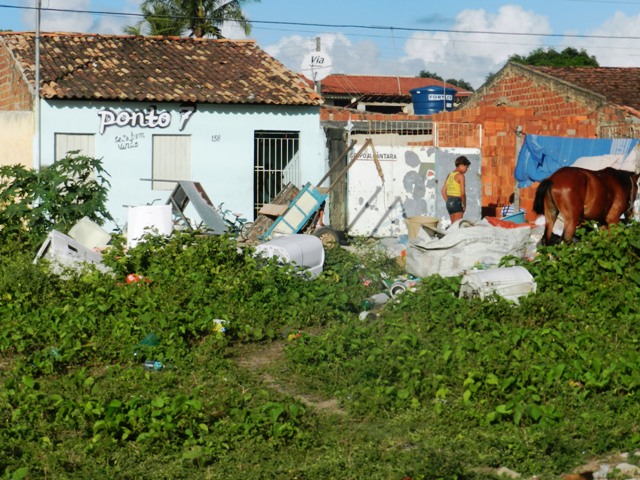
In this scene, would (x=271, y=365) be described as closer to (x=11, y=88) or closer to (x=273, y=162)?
(x=273, y=162)

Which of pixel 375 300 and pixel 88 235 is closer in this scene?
pixel 375 300

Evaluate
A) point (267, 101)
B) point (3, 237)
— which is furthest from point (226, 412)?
point (267, 101)

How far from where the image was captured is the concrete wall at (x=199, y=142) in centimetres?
2016

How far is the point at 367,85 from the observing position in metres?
52.0

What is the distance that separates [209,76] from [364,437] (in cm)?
1641

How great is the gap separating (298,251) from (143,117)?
9381 mm

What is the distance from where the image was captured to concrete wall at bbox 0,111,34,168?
65.6 ft

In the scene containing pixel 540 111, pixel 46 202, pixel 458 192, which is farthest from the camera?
pixel 540 111

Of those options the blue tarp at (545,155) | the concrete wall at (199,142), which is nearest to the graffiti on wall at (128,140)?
the concrete wall at (199,142)

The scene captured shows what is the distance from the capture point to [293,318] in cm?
988

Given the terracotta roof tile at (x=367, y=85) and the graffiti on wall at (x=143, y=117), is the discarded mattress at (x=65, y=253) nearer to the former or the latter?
the graffiti on wall at (x=143, y=117)

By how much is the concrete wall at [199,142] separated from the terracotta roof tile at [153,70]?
31 centimetres

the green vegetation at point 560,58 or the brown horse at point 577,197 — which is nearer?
the brown horse at point 577,197

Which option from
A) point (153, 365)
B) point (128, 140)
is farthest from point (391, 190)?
point (153, 365)
